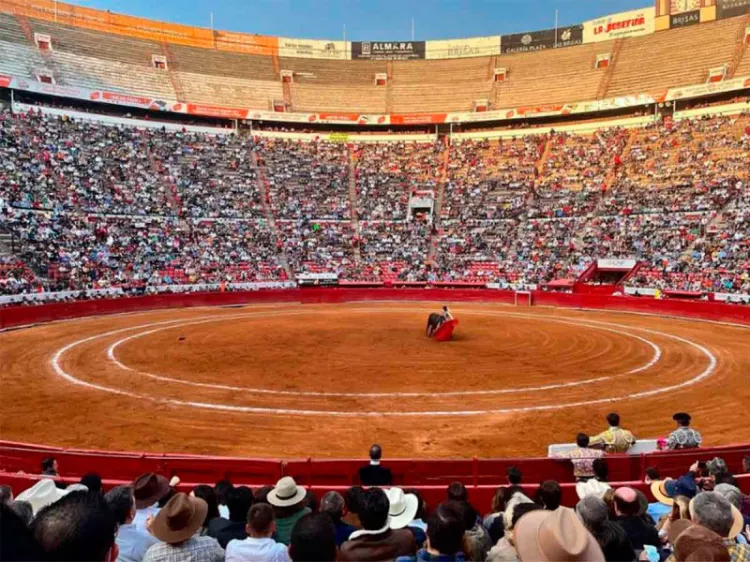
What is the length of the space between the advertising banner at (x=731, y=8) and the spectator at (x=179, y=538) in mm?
77799

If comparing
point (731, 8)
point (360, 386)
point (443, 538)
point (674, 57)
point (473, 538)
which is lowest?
point (360, 386)

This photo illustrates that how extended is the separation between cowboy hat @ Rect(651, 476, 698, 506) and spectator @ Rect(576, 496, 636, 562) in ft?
8.09

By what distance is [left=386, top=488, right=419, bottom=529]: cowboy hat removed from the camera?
198 inches

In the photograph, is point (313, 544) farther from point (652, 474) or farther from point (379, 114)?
point (379, 114)

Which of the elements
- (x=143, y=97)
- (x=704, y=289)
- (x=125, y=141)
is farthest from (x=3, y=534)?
(x=143, y=97)

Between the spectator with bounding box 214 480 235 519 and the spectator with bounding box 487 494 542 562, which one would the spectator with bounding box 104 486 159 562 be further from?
the spectator with bounding box 487 494 542 562

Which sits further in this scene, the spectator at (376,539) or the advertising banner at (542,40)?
the advertising banner at (542,40)

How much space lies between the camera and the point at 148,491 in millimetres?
5801

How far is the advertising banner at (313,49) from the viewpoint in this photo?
76.7m

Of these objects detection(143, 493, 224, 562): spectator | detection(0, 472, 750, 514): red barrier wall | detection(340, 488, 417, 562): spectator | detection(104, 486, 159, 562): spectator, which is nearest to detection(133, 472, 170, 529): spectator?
detection(104, 486, 159, 562): spectator

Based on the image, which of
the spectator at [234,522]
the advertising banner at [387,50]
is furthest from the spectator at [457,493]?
the advertising banner at [387,50]

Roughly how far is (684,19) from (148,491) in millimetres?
78527

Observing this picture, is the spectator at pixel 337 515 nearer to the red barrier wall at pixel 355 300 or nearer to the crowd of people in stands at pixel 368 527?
the crowd of people in stands at pixel 368 527

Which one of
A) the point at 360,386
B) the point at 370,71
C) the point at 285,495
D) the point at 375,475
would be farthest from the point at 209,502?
the point at 370,71
